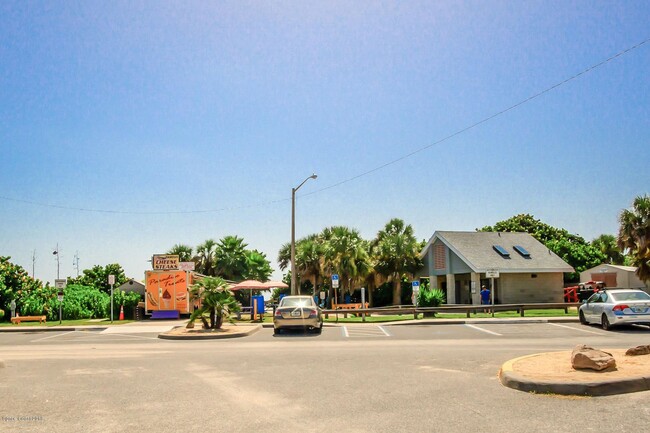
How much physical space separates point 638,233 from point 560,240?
3628 centimetres

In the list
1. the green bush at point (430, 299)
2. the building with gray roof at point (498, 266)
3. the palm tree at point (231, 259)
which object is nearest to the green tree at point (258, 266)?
the palm tree at point (231, 259)

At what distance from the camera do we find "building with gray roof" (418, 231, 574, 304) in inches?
1644

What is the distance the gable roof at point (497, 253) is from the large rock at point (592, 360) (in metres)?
31.0

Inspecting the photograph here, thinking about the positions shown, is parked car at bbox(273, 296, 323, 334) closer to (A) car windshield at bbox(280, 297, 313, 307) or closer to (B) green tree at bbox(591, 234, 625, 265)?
(A) car windshield at bbox(280, 297, 313, 307)

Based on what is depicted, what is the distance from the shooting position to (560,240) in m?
70.4

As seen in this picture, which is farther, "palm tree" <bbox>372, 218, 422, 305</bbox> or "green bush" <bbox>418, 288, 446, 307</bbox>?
"palm tree" <bbox>372, 218, 422, 305</bbox>

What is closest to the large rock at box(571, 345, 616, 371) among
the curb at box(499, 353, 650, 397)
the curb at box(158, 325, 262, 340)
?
the curb at box(499, 353, 650, 397)

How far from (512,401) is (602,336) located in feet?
41.9

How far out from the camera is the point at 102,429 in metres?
7.08

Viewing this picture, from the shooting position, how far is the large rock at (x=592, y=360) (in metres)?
9.27

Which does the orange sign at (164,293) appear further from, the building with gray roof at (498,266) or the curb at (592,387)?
the curb at (592,387)

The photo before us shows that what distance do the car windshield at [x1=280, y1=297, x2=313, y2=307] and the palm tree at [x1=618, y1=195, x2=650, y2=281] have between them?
2255cm

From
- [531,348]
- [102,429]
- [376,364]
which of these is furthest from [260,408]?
[531,348]

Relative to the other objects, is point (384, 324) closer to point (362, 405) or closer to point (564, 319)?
point (564, 319)
